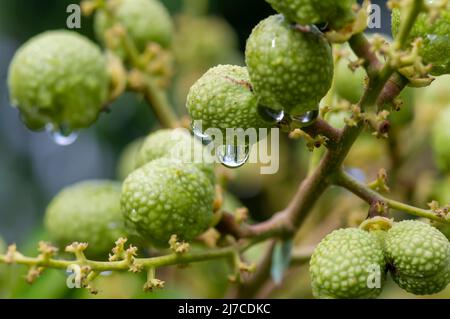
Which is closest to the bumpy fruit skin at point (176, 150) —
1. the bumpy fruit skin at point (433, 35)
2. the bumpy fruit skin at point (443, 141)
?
the bumpy fruit skin at point (433, 35)

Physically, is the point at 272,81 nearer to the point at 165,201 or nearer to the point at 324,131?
the point at 324,131

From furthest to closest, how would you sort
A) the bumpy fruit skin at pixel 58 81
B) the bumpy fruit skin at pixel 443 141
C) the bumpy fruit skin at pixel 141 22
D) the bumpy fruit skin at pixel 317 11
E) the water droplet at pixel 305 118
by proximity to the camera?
the bumpy fruit skin at pixel 141 22, the bumpy fruit skin at pixel 443 141, the bumpy fruit skin at pixel 58 81, the water droplet at pixel 305 118, the bumpy fruit skin at pixel 317 11

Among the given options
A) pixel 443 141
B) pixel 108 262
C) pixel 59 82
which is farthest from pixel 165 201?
pixel 443 141

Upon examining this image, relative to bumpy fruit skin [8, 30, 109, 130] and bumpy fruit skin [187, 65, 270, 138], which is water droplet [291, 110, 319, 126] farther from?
bumpy fruit skin [8, 30, 109, 130]

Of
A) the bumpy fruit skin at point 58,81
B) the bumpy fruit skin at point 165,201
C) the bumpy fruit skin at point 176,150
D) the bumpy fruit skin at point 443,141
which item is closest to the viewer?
the bumpy fruit skin at point 165,201

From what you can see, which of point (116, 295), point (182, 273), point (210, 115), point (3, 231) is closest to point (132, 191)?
point (210, 115)

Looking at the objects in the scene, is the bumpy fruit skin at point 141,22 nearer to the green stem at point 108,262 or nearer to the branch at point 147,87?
the branch at point 147,87

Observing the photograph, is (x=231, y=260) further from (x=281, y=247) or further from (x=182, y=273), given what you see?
(x=182, y=273)
